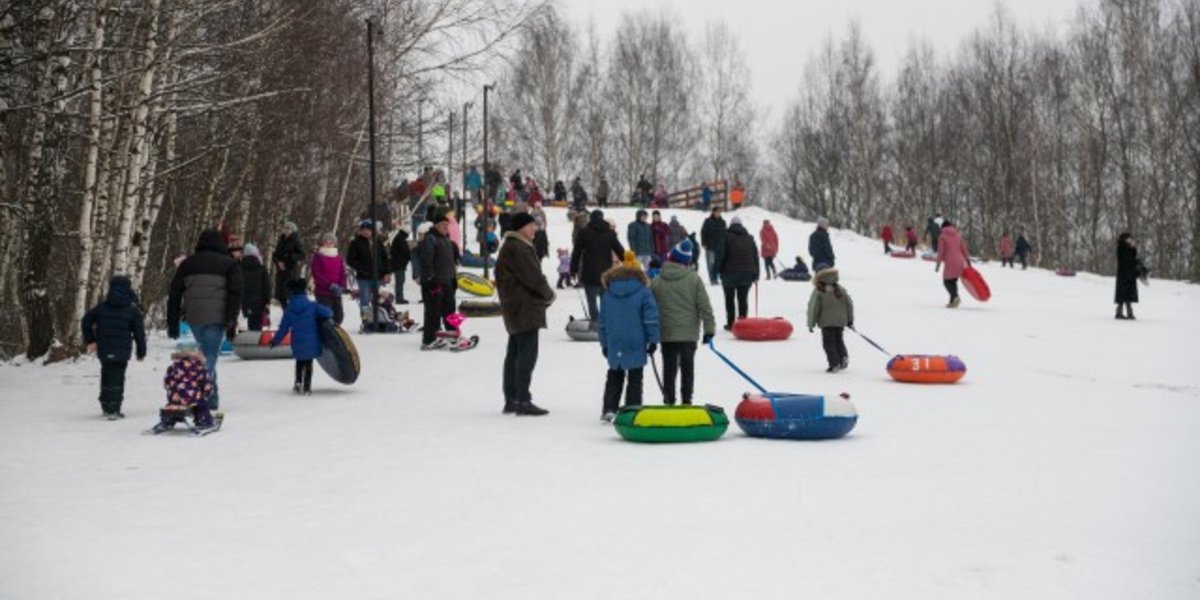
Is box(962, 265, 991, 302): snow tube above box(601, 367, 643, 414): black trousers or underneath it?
above

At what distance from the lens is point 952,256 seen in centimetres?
2488

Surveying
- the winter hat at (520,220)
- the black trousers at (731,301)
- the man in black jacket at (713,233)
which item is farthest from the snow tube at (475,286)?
the winter hat at (520,220)

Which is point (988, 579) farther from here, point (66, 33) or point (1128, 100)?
point (1128, 100)

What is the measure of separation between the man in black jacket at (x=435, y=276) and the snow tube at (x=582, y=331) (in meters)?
1.75

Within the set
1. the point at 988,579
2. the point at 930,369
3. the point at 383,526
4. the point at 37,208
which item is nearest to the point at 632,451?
the point at 383,526

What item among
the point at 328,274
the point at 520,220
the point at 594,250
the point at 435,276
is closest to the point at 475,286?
the point at 594,250

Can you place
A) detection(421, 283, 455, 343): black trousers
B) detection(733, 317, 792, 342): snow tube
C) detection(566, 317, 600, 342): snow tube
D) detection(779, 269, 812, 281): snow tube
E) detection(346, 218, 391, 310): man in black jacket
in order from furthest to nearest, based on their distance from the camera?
detection(779, 269, 812, 281): snow tube < detection(346, 218, 391, 310): man in black jacket < detection(566, 317, 600, 342): snow tube < detection(733, 317, 792, 342): snow tube < detection(421, 283, 455, 343): black trousers

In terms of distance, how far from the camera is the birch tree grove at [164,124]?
16141 mm

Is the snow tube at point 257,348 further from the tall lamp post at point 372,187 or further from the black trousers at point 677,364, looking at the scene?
the black trousers at point 677,364

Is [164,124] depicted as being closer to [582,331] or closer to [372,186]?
[372,186]

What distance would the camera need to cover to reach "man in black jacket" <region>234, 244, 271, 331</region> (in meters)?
17.8

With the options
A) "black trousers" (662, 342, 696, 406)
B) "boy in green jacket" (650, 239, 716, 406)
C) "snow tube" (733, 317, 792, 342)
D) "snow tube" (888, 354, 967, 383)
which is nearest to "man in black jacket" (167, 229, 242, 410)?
"boy in green jacket" (650, 239, 716, 406)

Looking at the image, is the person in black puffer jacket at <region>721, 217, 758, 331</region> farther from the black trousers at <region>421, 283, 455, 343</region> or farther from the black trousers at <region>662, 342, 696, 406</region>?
the black trousers at <region>662, 342, 696, 406</region>

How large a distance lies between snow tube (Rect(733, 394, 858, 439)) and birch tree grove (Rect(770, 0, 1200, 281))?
125ft
